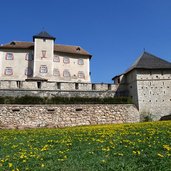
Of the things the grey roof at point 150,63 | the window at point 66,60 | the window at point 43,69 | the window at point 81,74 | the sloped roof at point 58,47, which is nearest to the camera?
the grey roof at point 150,63

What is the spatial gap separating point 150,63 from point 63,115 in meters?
12.8

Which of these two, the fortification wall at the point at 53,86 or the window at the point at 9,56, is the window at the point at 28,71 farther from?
the fortification wall at the point at 53,86

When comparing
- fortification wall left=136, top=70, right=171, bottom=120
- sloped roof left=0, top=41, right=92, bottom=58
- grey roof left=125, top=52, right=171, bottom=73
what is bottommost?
fortification wall left=136, top=70, right=171, bottom=120

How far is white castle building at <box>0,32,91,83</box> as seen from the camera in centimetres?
3438

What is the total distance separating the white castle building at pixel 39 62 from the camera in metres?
34.4

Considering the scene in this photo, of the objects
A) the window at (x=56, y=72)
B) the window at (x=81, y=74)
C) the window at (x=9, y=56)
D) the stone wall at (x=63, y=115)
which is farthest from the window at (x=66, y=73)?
the stone wall at (x=63, y=115)

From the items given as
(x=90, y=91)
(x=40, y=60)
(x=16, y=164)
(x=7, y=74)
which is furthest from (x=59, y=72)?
(x=16, y=164)

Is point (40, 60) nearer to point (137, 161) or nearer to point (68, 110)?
point (68, 110)

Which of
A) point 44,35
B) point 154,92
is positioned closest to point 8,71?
point 44,35

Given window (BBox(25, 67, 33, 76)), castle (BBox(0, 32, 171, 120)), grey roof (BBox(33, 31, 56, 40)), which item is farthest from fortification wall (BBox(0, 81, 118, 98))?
grey roof (BBox(33, 31, 56, 40))

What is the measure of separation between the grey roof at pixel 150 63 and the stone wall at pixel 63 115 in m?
5.25

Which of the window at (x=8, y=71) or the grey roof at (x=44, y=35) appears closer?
the window at (x=8, y=71)

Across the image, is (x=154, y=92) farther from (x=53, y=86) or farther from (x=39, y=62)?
(x=39, y=62)

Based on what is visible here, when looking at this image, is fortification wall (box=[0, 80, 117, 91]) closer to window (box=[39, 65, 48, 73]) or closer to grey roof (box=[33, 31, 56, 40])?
window (box=[39, 65, 48, 73])
